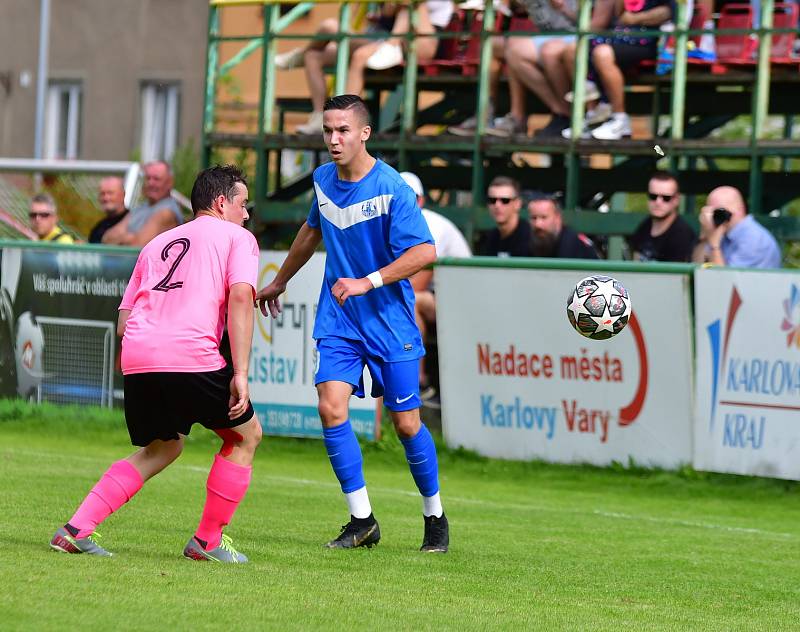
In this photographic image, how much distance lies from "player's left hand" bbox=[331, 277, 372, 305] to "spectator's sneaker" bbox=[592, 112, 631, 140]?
758cm

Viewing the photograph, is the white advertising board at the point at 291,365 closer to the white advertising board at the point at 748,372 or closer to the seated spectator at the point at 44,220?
the white advertising board at the point at 748,372

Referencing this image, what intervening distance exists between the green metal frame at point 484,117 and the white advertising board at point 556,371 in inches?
108

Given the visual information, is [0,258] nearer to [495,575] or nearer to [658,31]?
[658,31]

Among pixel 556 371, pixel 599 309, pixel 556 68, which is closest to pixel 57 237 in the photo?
pixel 556 68

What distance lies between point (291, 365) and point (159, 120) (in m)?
24.5

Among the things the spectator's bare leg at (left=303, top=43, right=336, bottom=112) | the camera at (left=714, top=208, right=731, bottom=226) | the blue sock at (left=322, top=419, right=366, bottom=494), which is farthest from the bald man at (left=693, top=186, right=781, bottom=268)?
the blue sock at (left=322, top=419, right=366, bottom=494)

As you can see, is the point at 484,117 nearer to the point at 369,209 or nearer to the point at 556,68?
the point at 556,68

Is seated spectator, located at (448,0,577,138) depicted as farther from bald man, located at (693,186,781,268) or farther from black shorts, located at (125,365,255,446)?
black shorts, located at (125,365,255,446)

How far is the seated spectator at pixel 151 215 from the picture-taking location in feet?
50.9

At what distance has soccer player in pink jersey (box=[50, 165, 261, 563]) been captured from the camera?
710 centimetres

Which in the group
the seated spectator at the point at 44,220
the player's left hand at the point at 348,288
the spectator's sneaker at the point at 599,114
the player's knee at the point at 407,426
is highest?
the spectator's sneaker at the point at 599,114

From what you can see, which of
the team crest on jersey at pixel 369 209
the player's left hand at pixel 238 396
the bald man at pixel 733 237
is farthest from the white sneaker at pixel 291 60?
the player's left hand at pixel 238 396

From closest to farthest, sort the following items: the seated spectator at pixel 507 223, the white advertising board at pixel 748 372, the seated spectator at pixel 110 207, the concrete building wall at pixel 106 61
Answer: the white advertising board at pixel 748 372 → the seated spectator at pixel 507 223 → the seated spectator at pixel 110 207 → the concrete building wall at pixel 106 61

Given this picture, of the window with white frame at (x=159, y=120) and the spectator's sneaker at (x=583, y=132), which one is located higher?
the window with white frame at (x=159, y=120)
